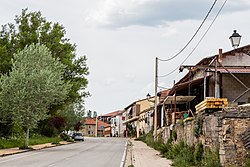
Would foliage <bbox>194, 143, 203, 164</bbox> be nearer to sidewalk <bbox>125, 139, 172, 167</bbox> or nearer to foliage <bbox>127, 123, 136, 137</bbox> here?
sidewalk <bbox>125, 139, 172, 167</bbox>

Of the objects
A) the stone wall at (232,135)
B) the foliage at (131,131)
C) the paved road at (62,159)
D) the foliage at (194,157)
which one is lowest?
the paved road at (62,159)

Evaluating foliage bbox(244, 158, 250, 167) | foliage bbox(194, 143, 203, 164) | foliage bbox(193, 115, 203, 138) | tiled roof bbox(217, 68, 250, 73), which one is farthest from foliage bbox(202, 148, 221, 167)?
tiled roof bbox(217, 68, 250, 73)

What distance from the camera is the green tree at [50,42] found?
43.3 metres

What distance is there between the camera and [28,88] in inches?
1316

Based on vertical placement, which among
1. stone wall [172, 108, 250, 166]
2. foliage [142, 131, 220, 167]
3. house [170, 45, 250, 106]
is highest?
house [170, 45, 250, 106]

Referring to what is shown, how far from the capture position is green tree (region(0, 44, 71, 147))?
3309cm

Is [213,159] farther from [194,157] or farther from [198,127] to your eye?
[198,127]

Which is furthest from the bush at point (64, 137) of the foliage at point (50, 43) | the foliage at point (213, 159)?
the foliage at point (213, 159)

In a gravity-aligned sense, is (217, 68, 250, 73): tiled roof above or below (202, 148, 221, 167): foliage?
above

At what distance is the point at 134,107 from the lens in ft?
336

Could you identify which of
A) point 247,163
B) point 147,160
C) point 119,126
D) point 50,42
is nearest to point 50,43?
point 50,42

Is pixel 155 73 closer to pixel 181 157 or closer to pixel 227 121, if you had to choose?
pixel 181 157

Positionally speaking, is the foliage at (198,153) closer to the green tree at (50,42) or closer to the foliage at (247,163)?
the foliage at (247,163)

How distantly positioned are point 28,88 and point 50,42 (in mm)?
12450
